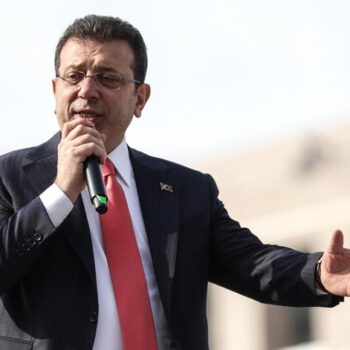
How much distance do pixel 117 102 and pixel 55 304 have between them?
97 centimetres

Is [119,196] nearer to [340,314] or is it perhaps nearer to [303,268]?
[303,268]

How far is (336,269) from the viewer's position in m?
6.96

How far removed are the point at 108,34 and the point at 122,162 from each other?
0.58 m

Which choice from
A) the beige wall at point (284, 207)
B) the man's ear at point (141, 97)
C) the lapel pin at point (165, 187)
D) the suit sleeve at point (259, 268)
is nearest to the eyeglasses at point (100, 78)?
the man's ear at point (141, 97)

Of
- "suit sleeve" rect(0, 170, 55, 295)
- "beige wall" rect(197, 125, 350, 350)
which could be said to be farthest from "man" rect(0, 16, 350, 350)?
"beige wall" rect(197, 125, 350, 350)

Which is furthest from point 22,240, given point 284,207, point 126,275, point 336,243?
point 284,207

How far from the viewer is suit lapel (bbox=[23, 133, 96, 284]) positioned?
271 inches

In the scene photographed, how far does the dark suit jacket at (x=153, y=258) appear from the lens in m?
6.74

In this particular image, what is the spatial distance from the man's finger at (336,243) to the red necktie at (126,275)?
0.81m

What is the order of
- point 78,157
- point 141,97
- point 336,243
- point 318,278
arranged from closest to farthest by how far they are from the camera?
point 78,157, point 336,243, point 318,278, point 141,97

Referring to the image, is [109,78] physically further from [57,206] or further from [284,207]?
[284,207]

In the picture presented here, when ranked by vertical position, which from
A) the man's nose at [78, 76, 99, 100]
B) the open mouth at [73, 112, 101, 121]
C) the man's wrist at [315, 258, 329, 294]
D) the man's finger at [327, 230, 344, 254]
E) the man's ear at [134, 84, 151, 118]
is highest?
the man's nose at [78, 76, 99, 100]

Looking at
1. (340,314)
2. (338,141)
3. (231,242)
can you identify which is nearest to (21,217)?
(231,242)

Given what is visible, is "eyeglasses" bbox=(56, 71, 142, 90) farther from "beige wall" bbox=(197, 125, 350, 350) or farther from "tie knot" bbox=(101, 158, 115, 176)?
"beige wall" bbox=(197, 125, 350, 350)
